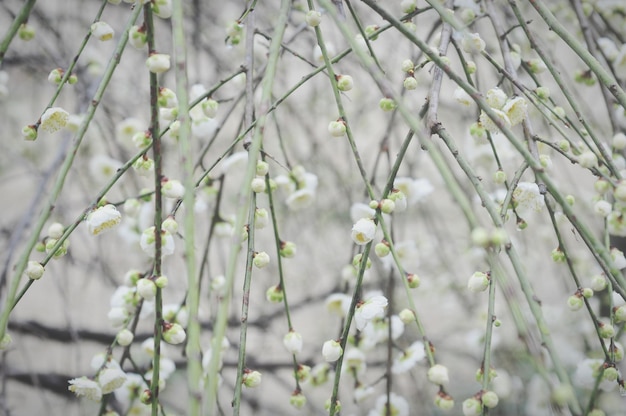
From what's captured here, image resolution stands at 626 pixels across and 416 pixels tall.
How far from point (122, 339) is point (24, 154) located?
1.31m

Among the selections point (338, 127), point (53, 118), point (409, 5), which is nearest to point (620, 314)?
point (338, 127)

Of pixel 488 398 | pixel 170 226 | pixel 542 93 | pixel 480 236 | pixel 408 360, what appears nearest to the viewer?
pixel 480 236

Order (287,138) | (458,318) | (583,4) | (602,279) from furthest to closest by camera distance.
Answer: (458,318)
(287,138)
(583,4)
(602,279)

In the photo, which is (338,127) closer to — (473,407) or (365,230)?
(365,230)

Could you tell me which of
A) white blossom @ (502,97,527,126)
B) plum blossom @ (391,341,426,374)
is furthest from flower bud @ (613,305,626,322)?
plum blossom @ (391,341,426,374)

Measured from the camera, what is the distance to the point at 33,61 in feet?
4.98

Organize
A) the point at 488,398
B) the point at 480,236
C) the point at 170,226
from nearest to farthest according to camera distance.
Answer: the point at 480,236 < the point at 488,398 < the point at 170,226

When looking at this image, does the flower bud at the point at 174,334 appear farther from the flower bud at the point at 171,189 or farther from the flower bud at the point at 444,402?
the flower bud at the point at 444,402

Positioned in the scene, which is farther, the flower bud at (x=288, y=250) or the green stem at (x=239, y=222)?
the flower bud at (x=288, y=250)

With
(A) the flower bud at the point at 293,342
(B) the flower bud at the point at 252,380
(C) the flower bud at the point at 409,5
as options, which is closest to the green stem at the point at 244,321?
(B) the flower bud at the point at 252,380

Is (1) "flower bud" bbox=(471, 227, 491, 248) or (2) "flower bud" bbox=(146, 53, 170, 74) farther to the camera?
(2) "flower bud" bbox=(146, 53, 170, 74)

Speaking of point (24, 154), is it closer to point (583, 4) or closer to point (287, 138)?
point (287, 138)

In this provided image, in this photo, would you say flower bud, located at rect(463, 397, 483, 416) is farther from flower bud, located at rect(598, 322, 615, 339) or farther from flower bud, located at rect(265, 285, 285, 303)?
flower bud, located at rect(265, 285, 285, 303)

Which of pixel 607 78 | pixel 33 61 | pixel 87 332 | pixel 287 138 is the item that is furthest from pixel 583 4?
pixel 87 332
